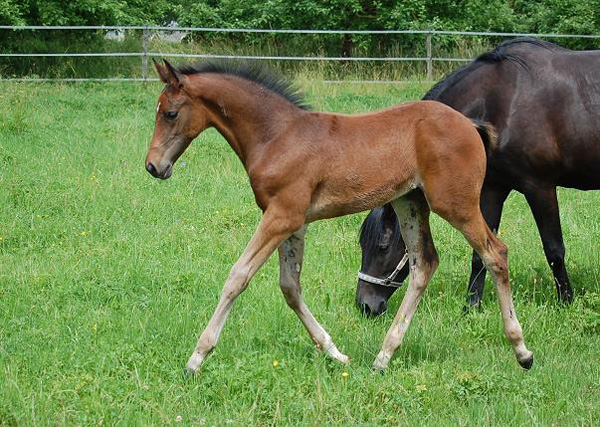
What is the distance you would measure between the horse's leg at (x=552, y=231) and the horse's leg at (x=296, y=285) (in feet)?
7.09

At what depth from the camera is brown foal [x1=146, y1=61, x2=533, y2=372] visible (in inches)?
195

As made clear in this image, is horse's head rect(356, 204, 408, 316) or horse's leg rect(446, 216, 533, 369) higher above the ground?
A: horse's leg rect(446, 216, 533, 369)

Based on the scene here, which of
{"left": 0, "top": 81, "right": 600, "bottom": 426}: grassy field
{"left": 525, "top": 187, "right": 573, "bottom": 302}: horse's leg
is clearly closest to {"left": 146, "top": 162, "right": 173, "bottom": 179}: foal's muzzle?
{"left": 0, "top": 81, "right": 600, "bottom": 426}: grassy field

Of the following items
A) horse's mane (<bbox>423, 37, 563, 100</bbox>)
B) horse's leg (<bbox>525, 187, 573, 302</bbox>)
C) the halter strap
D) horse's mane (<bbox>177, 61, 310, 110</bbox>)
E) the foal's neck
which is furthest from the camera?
horse's mane (<bbox>423, 37, 563, 100</bbox>)

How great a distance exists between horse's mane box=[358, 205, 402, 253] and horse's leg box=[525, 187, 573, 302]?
3.54 ft

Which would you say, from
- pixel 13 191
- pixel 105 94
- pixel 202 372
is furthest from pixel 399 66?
pixel 202 372

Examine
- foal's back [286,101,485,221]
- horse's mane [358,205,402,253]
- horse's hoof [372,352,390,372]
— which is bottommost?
horse's mane [358,205,402,253]

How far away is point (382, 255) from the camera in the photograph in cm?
643

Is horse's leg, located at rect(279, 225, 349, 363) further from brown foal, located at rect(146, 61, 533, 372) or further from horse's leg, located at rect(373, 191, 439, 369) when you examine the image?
horse's leg, located at rect(373, 191, 439, 369)

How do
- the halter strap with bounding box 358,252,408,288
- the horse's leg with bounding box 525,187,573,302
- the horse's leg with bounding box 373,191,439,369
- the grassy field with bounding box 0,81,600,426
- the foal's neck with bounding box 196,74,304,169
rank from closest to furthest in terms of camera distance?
the grassy field with bounding box 0,81,600,426 → the foal's neck with bounding box 196,74,304,169 → the horse's leg with bounding box 373,191,439,369 → the halter strap with bounding box 358,252,408,288 → the horse's leg with bounding box 525,187,573,302

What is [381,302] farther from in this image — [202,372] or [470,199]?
[202,372]

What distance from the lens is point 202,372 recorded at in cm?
496

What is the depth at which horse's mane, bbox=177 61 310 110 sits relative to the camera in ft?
17.1

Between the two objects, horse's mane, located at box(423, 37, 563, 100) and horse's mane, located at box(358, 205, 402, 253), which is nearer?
horse's mane, located at box(358, 205, 402, 253)
